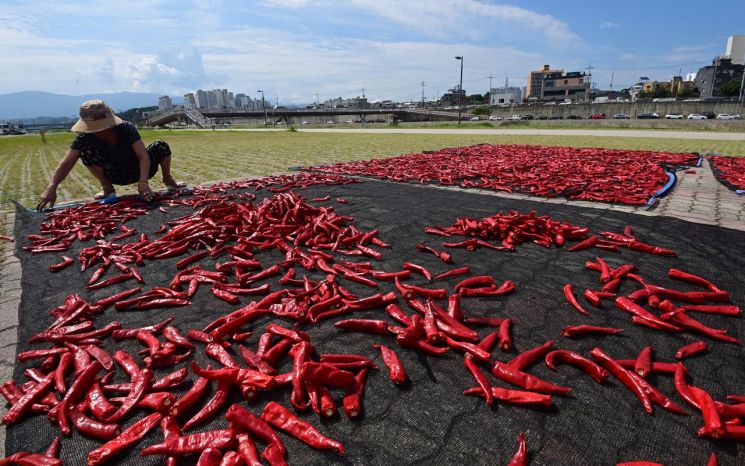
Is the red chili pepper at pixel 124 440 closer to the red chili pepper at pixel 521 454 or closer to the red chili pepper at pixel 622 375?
the red chili pepper at pixel 521 454

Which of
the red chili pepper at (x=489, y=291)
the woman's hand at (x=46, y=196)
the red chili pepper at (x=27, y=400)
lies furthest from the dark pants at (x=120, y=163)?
the red chili pepper at (x=489, y=291)

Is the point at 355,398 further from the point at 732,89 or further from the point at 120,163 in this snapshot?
the point at 732,89

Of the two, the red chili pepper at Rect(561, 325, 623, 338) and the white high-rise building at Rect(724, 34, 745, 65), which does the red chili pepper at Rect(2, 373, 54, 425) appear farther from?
the white high-rise building at Rect(724, 34, 745, 65)

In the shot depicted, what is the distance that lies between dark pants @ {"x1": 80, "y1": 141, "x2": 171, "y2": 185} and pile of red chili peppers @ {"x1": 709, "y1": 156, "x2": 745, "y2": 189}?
50.6ft

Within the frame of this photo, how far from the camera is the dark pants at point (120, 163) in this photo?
9203mm

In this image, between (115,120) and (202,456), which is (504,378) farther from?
(115,120)

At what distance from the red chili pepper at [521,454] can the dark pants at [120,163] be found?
1005 centimetres

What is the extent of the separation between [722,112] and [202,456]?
10334 centimetres

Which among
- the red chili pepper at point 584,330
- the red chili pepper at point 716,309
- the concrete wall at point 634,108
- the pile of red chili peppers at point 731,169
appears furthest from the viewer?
the concrete wall at point 634,108

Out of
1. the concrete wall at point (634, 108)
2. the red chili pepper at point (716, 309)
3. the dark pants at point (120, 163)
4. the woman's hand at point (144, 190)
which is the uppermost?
the concrete wall at point (634, 108)

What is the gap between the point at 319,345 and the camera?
12.3ft

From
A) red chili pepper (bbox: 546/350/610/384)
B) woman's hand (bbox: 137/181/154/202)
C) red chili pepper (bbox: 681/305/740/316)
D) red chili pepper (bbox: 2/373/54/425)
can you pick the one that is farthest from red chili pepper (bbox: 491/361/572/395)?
woman's hand (bbox: 137/181/154/202)

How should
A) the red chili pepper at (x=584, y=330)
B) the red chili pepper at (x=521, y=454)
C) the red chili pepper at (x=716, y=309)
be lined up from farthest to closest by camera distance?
1. the red chili pepper at (x=716, y=309)
2. the red chili pepper at (x=584, y=330)
3. the red chili pepper at (x=521, y=454)

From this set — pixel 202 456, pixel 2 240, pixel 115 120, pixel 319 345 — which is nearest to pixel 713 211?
pixel 319 345
